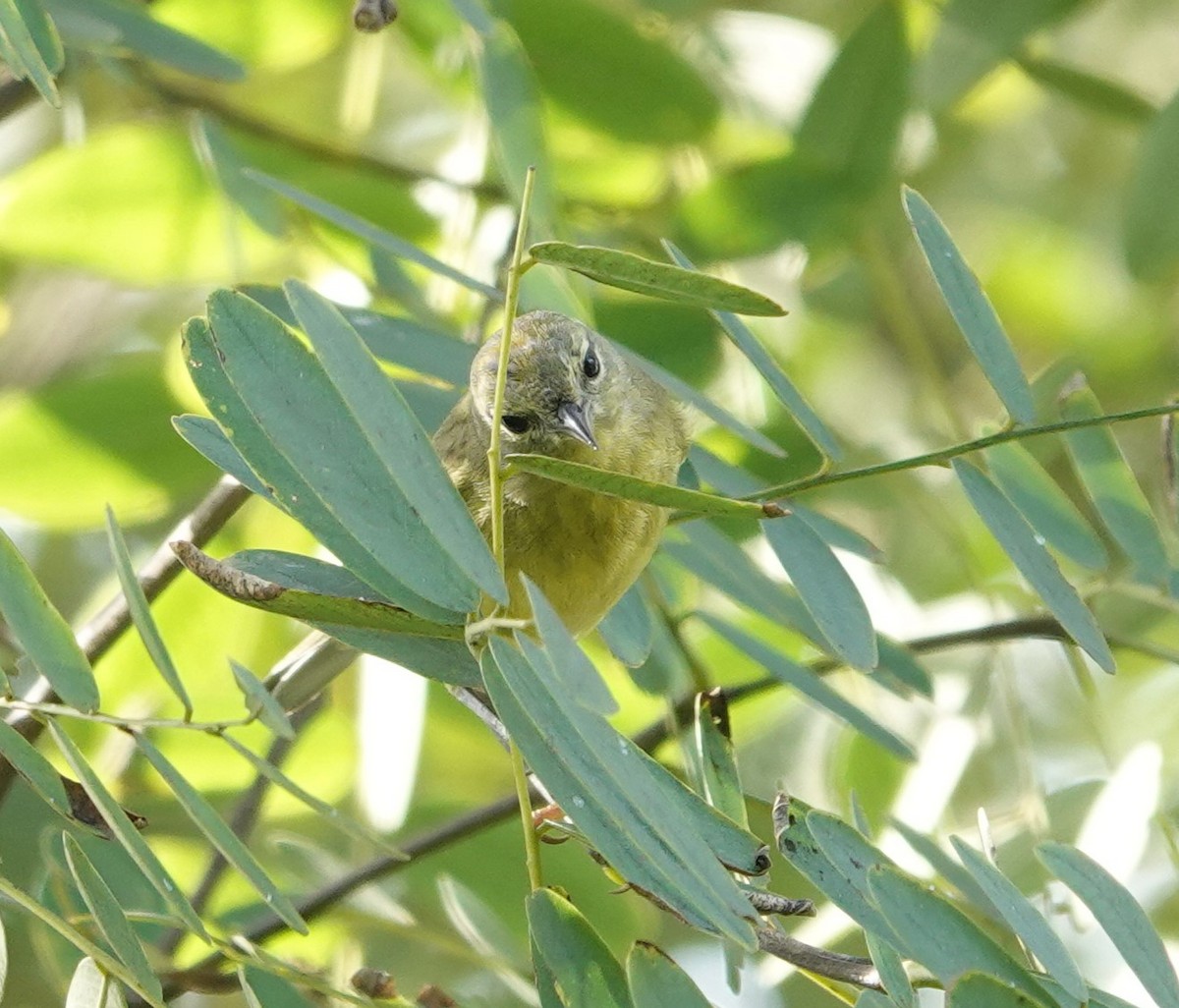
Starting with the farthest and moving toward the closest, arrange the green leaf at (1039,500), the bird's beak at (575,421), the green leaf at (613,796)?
1. the bird's beak at (575,421)
2. the green leaf at (1039,500)
3. the green leaf at (613,796)

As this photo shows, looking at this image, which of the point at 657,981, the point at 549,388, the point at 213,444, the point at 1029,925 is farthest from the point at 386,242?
the point at 1029,925

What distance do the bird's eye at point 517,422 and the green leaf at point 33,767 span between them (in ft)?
4.62

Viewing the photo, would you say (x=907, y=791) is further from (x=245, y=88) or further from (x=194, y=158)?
(x=245, y=88)

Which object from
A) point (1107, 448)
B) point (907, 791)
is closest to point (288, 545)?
point (907, 791)

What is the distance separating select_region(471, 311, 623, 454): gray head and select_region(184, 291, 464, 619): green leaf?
1.33 m

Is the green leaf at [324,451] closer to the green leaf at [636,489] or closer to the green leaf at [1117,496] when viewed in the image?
the green leaf at [636,489]

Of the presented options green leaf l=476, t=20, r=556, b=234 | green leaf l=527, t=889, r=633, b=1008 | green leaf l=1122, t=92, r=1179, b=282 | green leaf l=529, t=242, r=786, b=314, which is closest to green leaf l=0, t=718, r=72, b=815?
green leaf l=527, t=889, r=633, b=1008

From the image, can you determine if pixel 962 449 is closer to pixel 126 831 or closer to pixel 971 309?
pixel 971 309

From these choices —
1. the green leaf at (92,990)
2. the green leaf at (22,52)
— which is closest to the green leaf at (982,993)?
the green leaf at (92,990)

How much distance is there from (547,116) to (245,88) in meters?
1.22

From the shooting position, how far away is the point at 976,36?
3254 mm

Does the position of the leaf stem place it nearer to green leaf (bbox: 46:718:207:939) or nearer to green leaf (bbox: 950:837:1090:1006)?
green leaf (bbox: 950:837:1090:1006)

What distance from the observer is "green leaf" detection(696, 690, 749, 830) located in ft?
6.78

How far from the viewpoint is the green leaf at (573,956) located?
5.59ft
